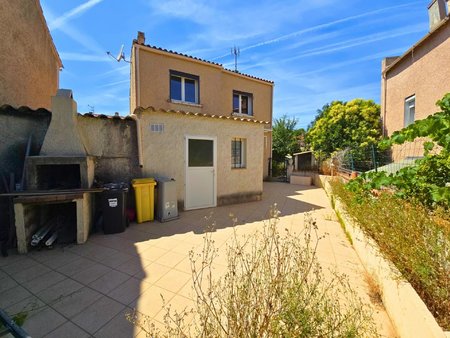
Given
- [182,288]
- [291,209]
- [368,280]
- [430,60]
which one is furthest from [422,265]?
[430,60]

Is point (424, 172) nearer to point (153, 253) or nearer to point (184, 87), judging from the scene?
point (153, 253)

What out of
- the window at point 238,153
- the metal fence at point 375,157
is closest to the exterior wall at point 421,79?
the metal fence at point 375,157

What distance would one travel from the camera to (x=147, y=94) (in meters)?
10.1

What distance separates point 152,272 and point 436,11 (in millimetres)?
14947

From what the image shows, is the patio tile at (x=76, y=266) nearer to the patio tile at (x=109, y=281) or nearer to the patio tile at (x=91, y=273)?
the patio tile at (x=91, y=273)

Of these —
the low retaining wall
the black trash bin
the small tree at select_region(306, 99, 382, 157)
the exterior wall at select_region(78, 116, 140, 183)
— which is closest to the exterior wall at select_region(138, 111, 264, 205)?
the exterior wall at select_region(78, 116, 140, 183)

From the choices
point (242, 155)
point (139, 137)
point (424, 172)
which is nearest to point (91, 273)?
point (139, 137)

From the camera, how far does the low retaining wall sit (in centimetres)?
187

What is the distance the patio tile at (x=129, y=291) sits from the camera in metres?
3.00

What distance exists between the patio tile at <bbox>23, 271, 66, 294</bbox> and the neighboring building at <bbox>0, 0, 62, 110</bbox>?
5.34m

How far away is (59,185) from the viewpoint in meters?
5.63

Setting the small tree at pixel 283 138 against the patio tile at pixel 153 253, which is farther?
the small tree at pixel 283 138

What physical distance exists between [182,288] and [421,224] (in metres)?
3.70

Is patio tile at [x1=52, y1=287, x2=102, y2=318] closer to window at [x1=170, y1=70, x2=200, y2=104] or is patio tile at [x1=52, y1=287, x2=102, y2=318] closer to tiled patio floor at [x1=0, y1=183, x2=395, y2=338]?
tiled patio floor at [x1=0, y1=183, x2=395, y2=338]
